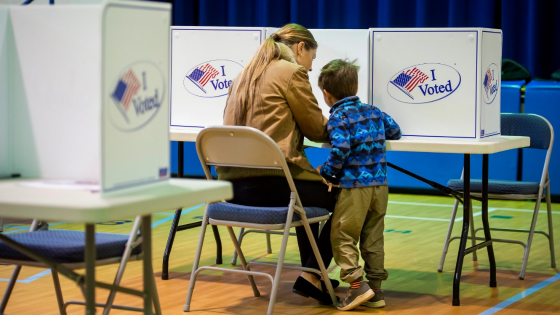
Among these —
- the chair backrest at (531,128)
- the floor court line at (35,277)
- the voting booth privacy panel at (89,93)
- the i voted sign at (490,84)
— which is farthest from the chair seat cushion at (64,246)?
the chair backrest at (531,128)

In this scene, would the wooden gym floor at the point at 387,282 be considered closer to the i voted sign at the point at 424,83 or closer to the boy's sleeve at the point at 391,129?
the boy's sleeve at the point at 391,129

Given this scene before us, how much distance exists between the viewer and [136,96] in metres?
1.82

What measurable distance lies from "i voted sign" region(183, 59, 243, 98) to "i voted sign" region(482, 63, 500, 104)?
3.81 ft

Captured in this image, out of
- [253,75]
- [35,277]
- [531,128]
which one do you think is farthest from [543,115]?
[35,277]

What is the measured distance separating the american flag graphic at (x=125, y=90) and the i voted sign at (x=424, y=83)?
1794 mm

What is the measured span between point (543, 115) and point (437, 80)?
3.19m

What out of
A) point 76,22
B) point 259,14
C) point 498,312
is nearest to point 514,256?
point 498,312

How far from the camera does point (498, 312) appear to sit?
3119 mm

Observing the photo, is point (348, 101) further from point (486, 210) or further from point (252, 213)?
point (486, 210)

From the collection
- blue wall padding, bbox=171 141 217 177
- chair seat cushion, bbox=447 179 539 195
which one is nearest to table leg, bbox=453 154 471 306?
chair seat cushion, bbox=447 179 539 195

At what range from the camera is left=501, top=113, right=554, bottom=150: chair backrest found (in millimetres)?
3943

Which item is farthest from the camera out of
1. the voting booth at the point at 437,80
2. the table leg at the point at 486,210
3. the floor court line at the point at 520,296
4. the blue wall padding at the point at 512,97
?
the blue wall padding at the point at 512,97

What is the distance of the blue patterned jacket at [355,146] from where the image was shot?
10.1ft

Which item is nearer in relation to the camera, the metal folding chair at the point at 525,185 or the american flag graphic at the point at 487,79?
the american flag graphic at the point at 487,79
